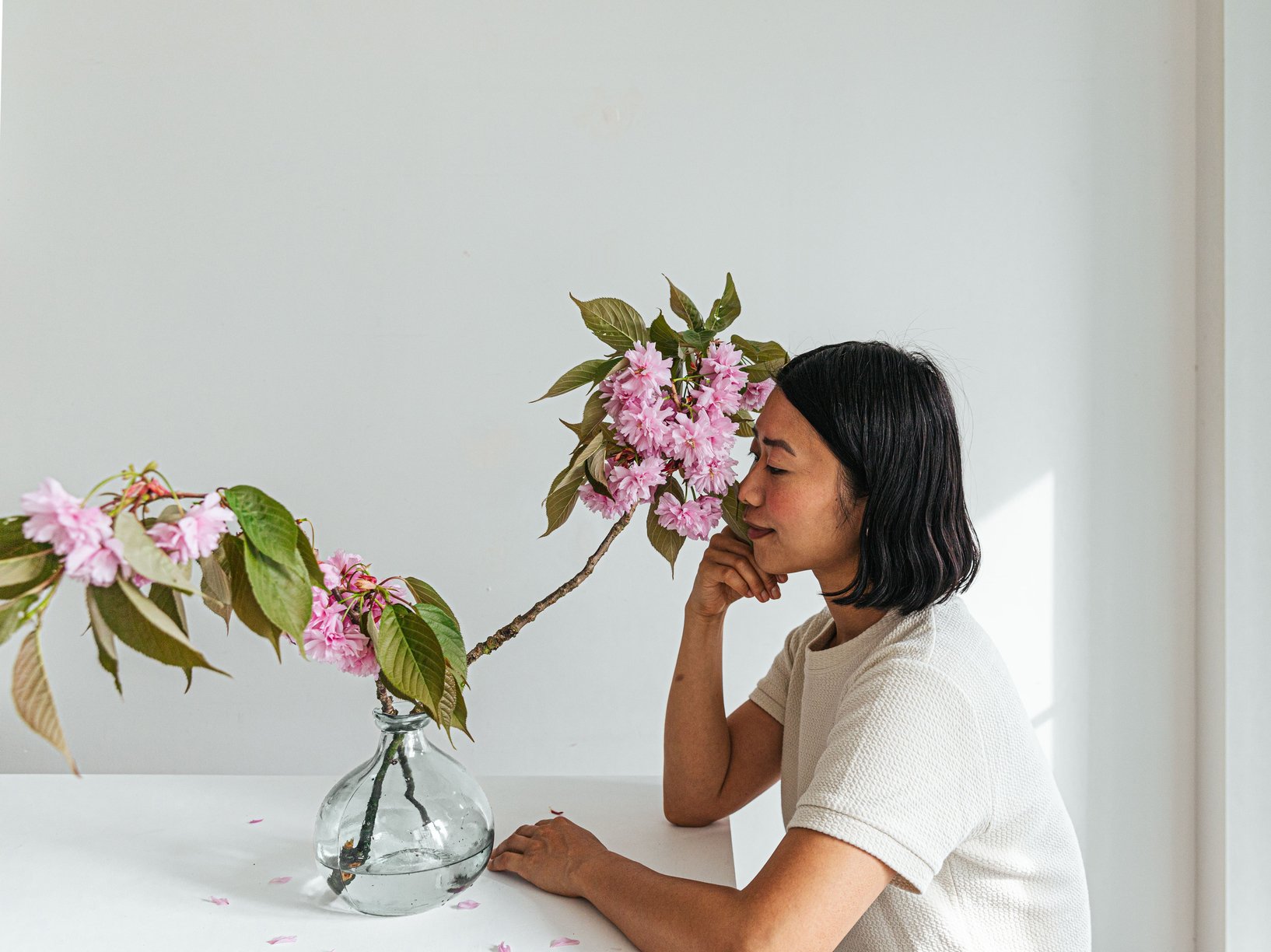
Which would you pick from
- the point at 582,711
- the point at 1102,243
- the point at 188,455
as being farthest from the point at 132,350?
the point at 1102,243

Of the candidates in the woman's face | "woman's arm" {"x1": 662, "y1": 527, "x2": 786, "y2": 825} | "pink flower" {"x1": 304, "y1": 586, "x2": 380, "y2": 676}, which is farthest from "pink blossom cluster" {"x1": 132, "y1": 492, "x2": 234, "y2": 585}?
"woman's arm" {"x1": 662, "y1": 527, "x2": 786, "y2": 825}

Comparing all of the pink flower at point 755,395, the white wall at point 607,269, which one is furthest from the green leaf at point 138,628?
the white wall at point 607,269

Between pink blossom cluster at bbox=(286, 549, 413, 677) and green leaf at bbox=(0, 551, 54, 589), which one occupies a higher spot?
green leaf at bbox=(0, 551, 54, 589)

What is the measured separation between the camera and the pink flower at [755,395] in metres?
1.02

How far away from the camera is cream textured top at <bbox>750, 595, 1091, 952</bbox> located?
0.79m

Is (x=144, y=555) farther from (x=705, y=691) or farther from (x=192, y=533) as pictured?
(x=705, y=691)

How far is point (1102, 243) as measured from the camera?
1513mm

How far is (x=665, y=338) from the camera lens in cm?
98

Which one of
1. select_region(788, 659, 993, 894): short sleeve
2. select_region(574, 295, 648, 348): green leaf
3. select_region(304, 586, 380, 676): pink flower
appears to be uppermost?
select_region(574, 295, 648, 348): green leaf

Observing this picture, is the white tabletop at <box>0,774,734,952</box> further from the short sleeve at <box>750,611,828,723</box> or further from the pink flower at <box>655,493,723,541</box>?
the pink flower at <box>655,493,723,541</box>

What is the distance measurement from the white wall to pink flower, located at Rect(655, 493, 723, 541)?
1.87ft

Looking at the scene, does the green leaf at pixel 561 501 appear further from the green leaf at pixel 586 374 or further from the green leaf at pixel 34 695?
the green leaf at pixel 34 695

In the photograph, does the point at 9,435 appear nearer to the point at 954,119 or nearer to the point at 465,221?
the point at 465,221

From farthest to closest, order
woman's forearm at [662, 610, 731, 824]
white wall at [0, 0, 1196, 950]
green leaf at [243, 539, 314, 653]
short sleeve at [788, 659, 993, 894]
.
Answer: white wall at [0, 0, 1196, 950] < woman's forearm at [662, 610, 731, 824] < short sleeve at [788, 659, 993, 894] < green leaf at [243, 539, 314, 653]
